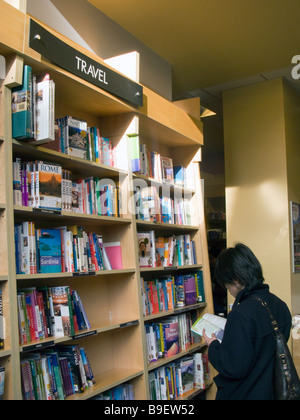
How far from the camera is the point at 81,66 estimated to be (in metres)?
2.77

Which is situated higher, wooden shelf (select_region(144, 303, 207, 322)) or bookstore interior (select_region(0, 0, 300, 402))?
bookstore interior (select_region(0, 0, 300, 402))

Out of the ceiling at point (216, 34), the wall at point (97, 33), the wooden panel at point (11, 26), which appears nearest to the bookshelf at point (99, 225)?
the wooden panel at point (11, 26)

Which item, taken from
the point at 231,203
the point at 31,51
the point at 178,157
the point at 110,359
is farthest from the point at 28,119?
the point at 231,203

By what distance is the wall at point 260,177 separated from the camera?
15.6 feet

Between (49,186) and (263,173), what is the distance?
120 inches

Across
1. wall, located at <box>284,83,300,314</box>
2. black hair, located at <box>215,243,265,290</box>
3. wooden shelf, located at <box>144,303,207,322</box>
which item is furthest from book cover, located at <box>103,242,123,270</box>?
wall, located at <box>284,83,300,314</box>

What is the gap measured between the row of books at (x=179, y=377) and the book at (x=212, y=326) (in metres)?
1.00

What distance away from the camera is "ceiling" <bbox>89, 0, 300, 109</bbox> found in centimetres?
341

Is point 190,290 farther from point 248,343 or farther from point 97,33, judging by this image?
point 97,33

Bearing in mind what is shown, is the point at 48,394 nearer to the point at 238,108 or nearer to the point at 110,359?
the point at 110,359

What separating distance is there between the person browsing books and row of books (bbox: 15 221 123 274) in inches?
40.8

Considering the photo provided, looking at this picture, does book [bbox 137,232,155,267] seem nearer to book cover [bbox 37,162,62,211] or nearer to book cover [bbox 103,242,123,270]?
book cover [bbox 103,242,123,270]

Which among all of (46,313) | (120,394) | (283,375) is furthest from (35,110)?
(120,394)
